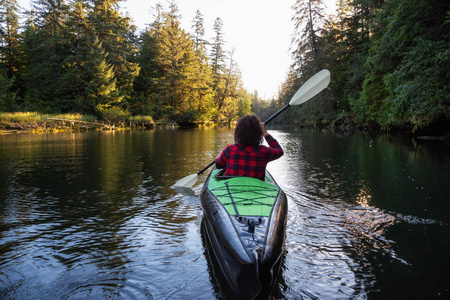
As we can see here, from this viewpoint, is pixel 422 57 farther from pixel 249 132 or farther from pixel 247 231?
pixel 247 231

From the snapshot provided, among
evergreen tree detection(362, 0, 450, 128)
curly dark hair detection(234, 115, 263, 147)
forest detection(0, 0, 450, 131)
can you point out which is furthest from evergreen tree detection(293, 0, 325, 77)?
curly dark hair detection(234, 115, 263, 147)

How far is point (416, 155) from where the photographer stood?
9602 mm

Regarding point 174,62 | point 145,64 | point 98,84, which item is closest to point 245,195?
point 98,84

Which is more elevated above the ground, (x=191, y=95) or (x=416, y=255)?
(x=191, y=95)

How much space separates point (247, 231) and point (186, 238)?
4.77 feet

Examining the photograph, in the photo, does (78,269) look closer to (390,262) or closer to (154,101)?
(390,262)

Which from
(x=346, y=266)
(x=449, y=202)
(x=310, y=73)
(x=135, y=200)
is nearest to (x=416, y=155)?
(x=449, y=202)

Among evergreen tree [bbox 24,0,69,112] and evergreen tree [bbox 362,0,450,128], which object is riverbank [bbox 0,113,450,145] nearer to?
evergreen tree [bbox 362,0,450,128]

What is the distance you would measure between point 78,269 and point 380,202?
463 cm

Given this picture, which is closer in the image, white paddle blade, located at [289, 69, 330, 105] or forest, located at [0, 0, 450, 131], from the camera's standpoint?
white paddle blade, located at [289, 69, 330, 105]

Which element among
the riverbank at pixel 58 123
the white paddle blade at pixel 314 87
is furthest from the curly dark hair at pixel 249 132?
the riverbank at pixel 58 123

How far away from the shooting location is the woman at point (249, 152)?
3.29 metres

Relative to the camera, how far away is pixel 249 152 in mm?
3340

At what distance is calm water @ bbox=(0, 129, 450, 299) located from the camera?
2.41 metres
